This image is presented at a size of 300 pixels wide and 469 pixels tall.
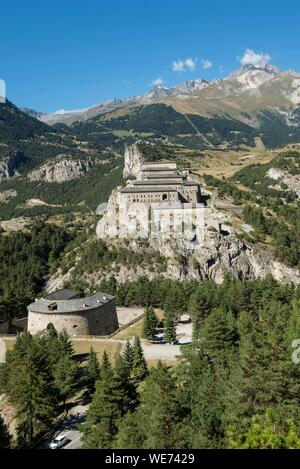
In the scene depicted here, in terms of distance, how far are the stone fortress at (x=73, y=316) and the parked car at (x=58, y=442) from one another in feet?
77.9

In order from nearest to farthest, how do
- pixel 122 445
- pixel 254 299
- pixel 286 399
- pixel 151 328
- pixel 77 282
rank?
pixel 122 445, pixel 286 399, pixel 151 328, pixel 254 299, pixel 77 282

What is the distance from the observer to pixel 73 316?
2379 inches

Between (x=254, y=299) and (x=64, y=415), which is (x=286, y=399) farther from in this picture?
(x=254, y=299)

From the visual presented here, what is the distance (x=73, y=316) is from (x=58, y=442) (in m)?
25.5

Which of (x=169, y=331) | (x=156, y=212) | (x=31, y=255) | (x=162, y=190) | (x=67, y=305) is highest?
(x=162, y=190)

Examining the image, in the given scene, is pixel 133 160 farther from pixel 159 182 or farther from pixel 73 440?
pixel 73 440

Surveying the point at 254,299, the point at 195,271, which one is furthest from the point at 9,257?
the point at 254,299

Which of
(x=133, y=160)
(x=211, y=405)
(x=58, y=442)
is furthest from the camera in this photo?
(x=133, y=160)

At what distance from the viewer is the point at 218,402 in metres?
31.4

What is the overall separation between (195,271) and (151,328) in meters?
44.8

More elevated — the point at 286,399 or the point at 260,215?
the point at 260,215

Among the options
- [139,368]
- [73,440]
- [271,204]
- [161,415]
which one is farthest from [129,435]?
[271,204]
